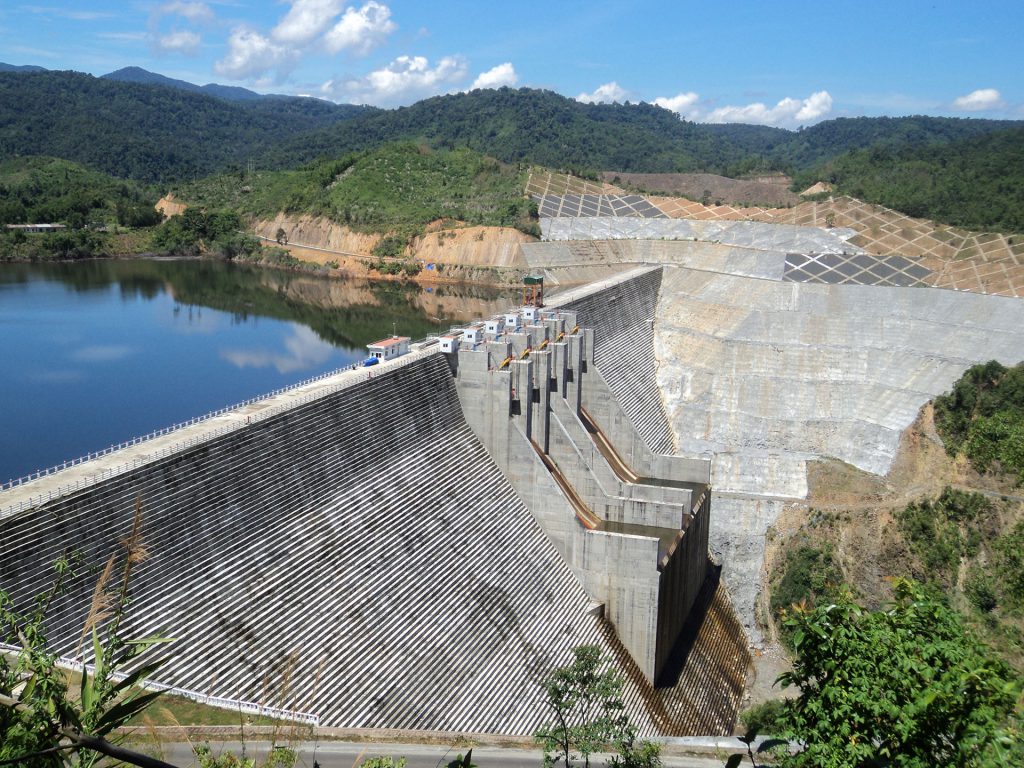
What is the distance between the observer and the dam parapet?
26.7 m

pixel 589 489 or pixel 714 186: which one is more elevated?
pixel 714 186

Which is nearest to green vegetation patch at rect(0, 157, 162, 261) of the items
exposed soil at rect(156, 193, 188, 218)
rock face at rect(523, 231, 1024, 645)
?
exposed soil at rect(156, 193, 188, 218)

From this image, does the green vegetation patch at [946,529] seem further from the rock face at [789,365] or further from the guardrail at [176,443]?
the guardrail at [176,443]

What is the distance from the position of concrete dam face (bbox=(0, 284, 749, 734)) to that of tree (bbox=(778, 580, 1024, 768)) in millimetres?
6446

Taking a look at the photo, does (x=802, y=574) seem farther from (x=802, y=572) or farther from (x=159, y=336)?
(x=159, y=336)

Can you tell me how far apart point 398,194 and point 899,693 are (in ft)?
304

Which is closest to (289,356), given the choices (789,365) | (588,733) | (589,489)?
(589,489)

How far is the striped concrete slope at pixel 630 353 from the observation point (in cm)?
4178

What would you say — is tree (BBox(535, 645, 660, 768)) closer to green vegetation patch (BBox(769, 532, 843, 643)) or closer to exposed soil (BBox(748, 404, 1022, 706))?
exposed soil (BBox(748, 404, 1022, 706))

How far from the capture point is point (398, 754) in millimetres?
15234

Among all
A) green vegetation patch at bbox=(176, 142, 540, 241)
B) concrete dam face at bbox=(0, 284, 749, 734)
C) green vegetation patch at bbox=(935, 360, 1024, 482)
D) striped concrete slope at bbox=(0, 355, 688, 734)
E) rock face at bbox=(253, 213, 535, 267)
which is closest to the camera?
striped concrete slope at bbox=(0, 355, 688, 734)

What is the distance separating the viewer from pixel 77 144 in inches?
7269

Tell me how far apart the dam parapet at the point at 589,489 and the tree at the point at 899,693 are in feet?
54.7

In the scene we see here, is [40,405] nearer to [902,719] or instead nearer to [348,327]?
[348,327]
